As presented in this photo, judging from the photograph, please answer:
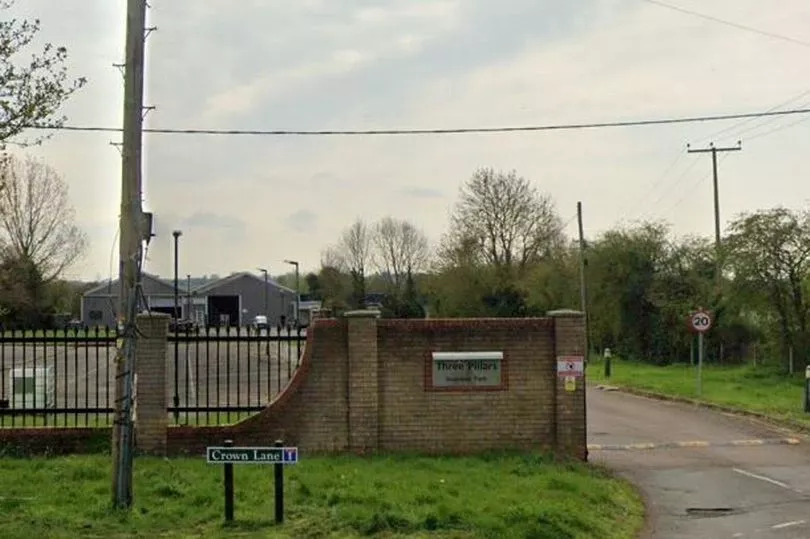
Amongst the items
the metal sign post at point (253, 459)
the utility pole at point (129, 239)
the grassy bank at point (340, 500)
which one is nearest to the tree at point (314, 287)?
the grassy bank at point (340, 500)

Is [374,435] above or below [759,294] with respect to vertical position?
below

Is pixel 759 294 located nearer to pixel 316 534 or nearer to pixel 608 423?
pixel 608 423

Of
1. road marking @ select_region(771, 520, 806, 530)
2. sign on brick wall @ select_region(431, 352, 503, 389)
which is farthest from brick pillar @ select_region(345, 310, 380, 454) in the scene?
road marking @ select_region(771, 520, 806, 530)

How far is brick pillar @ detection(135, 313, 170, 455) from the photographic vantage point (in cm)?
1438

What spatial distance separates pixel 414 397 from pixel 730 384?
772 inches

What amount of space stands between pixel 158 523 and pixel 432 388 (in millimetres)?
5575

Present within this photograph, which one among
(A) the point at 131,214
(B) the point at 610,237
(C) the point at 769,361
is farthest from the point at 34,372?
(B) the point at 610,237

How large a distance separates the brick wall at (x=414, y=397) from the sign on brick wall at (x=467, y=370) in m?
0.09

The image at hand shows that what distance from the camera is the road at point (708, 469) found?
37.7 feet

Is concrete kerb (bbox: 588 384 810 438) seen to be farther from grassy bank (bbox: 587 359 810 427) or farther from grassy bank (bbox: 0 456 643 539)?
grassy bank (bbox: 0 456 643 539)

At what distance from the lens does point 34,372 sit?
15031 mm

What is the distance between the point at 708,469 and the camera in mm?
15570

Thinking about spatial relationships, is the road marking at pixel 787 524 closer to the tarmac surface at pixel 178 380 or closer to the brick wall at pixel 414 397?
the brick wall at pixel 414 397

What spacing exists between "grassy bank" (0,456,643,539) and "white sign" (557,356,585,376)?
1367 mm
